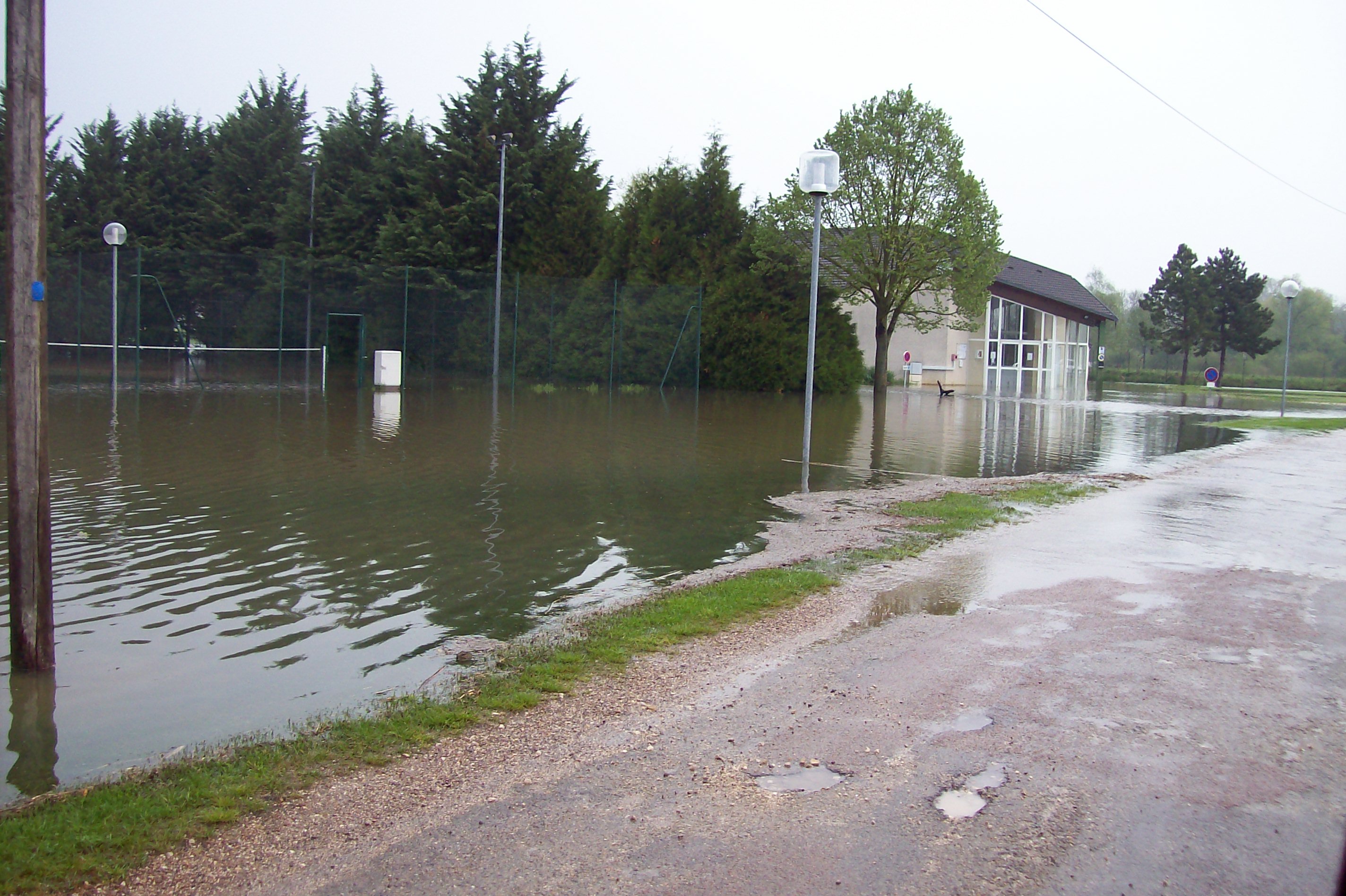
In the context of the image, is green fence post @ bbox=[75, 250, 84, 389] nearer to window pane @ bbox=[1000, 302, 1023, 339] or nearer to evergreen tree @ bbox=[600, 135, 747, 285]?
evergreen tree @ bbox=[600, 135, 747, 285]

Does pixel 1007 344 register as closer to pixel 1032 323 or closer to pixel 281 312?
pixel 1032 323

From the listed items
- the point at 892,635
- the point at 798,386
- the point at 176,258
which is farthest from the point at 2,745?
the point at 798,386

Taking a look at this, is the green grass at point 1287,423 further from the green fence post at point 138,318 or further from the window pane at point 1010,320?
the green fence post at point 138,318

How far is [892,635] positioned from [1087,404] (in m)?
34.5

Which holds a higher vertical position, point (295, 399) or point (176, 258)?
point (176, 258)

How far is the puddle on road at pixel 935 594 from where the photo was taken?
689cm

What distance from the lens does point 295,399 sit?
80.6ft

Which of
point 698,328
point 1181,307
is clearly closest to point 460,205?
point 698,328

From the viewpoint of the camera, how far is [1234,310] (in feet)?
236

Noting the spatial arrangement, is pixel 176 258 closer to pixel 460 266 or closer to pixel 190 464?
pixel 460 266

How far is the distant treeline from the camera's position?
37.5m

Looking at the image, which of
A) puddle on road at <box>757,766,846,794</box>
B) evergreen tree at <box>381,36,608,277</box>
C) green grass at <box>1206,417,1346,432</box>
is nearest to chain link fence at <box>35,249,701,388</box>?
evergreen tree at <box>381,36,608,277</box>

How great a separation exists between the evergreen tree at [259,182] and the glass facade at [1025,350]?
117 feet

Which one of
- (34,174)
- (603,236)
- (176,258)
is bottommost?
(34,174)
